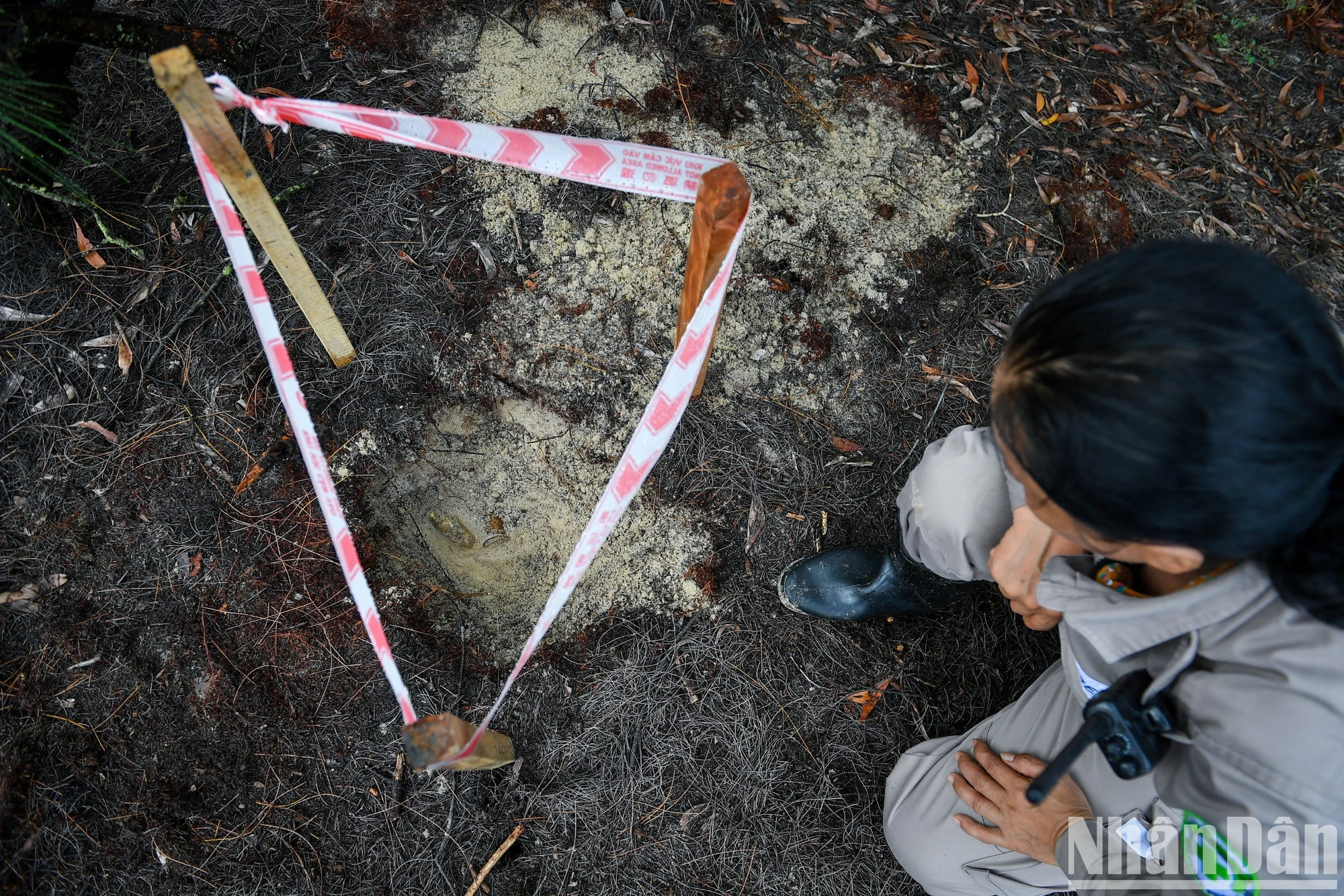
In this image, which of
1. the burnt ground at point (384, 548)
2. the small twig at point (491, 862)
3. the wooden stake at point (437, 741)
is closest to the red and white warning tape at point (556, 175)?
the wooden stake at point (437, 741)

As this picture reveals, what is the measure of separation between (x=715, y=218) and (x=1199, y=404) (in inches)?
Answer: 39.5

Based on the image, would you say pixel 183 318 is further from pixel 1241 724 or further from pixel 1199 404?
pixel 1241 724

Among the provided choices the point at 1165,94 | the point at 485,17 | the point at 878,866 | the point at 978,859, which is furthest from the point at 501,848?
the point at 1165,94

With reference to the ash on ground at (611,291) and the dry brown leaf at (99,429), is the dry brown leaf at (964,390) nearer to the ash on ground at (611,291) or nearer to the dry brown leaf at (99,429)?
the ash on ground at (611,291)

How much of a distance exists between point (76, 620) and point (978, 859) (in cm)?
281

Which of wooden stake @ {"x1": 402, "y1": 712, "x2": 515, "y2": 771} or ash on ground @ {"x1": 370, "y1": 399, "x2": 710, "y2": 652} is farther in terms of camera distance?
ash on ground @ {"x1": 370, "y1": 399, "x2": 710, "y2": 652}

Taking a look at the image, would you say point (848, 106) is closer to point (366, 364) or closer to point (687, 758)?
point (366, 364)

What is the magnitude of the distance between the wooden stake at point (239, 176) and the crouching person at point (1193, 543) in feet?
5.62

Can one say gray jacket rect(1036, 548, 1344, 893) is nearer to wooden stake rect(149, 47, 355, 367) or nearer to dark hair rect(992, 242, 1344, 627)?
dark hair rect(992, 242, 1344, 627)

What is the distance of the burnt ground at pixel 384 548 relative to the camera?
225 centimetres

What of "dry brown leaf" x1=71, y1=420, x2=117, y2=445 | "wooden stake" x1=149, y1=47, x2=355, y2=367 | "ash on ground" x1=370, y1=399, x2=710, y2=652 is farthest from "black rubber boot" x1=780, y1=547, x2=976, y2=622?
"dry brown leaf" x1=71, y1=420, x2=117, y2=445

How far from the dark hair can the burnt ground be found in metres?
1.36

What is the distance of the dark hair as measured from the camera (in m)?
1.08

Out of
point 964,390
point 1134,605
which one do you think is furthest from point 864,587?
point 1134,605
